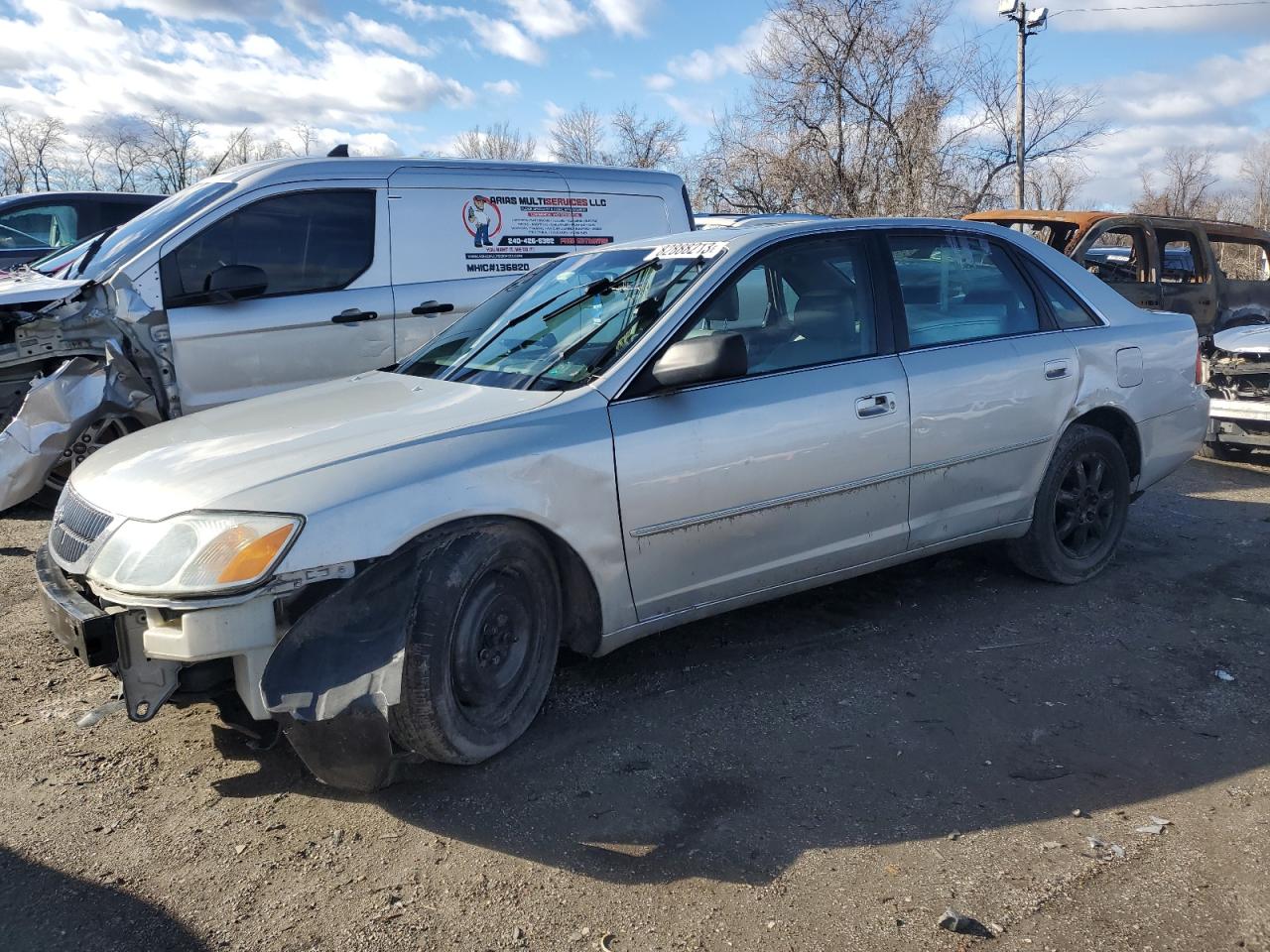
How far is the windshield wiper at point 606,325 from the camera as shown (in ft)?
12.4

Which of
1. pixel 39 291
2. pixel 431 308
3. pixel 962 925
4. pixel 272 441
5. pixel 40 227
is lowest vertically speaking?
pixel 962 925

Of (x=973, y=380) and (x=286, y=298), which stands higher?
(x=286, y=298)

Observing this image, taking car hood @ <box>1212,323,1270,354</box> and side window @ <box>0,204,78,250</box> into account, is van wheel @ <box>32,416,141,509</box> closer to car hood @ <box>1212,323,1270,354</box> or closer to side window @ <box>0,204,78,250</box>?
side window @ <box>0,204,78,250</box>

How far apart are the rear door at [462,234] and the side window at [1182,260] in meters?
6.82

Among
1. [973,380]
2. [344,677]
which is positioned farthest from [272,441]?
[973,380]

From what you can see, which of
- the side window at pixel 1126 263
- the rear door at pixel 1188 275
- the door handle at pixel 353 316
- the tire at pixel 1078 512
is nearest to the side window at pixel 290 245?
the door handle at pixel 353 316

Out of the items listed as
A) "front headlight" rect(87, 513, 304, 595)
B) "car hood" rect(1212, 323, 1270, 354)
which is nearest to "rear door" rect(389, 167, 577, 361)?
"front headlight" rect(87, 513, 304, 595)

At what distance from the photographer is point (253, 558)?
9.51ft

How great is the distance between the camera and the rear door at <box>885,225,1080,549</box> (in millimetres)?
4312

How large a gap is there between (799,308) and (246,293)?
3462mm

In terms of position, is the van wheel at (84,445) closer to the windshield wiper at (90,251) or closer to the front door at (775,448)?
the windshield wiper at (90,251)

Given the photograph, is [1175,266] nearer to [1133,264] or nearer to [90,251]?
[1133,264]

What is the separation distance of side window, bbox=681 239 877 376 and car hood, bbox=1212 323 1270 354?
509cm

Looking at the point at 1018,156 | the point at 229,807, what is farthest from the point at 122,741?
the point at 1018,156
